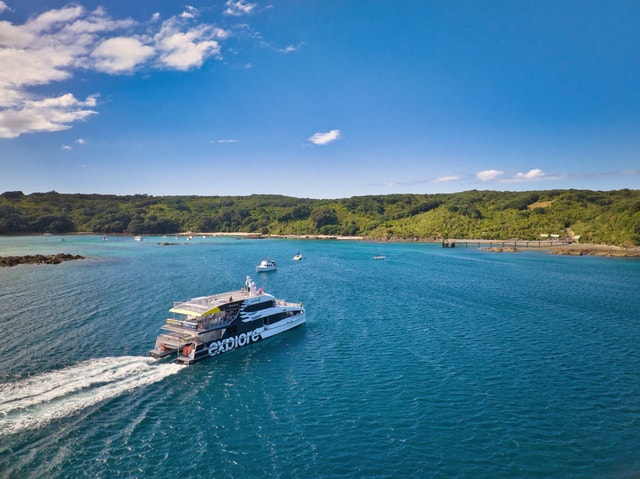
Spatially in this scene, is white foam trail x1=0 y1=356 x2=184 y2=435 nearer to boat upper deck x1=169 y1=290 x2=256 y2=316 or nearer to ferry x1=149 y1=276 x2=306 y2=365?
ferry x1=149 y1=276 x2=306 y2=365

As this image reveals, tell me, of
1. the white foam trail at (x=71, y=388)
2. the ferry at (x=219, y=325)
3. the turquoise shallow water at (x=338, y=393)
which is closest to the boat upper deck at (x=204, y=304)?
the ferry at (x=219, y=325)

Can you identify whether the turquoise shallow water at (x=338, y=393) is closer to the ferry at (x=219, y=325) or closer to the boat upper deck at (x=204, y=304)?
the ferry at (x=219, y=325)

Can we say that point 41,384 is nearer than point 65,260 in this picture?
Yes

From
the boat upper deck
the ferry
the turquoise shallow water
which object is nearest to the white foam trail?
the turquoise shallow water

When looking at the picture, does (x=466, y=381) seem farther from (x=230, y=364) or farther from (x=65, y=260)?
(x=65, y=260)

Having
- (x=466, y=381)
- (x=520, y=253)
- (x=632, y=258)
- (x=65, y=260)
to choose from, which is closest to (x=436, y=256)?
(x=520, y=253)
